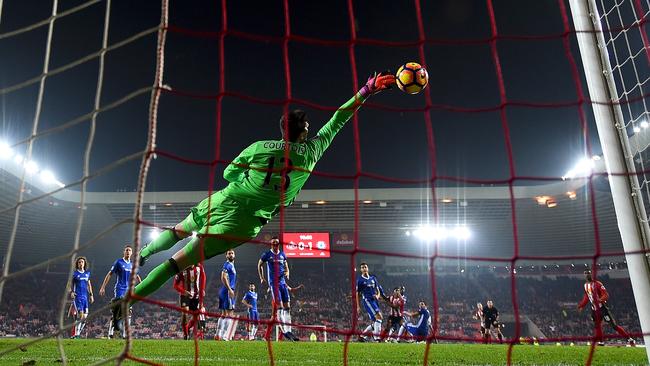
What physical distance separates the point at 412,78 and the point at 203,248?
7.89ft

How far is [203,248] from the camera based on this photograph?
4277mm

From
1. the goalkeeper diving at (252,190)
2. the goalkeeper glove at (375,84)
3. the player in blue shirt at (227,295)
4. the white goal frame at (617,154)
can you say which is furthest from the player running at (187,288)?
the white goal frame at (617,154)

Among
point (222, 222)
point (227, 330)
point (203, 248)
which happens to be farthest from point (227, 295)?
point (203, 248)

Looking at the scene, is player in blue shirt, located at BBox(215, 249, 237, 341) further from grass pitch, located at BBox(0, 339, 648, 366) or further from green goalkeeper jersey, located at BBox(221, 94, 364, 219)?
green goalkeeper jersey, located at BBox(221, 94, 364, 219)

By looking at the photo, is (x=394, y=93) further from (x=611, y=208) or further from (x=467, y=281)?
(x=467, y=281)

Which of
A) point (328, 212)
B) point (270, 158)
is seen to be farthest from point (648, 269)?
point (328, 212)

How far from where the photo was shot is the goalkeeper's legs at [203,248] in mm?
4234

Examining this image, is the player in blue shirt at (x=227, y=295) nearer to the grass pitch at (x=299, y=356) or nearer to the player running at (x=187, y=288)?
the player running at (x=187, y=288)

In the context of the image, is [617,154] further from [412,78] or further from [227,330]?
[227,330]

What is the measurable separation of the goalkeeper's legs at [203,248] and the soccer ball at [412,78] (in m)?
1.82

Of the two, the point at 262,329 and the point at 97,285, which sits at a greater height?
the point at 97,285

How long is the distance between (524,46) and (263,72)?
948cm

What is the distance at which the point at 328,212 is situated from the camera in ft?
86.6

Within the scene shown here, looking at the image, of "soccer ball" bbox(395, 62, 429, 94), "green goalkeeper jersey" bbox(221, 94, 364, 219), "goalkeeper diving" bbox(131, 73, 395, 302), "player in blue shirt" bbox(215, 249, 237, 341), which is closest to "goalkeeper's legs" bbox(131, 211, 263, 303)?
"goalkeeper diving" bbox(131, 73, 395, 302)
